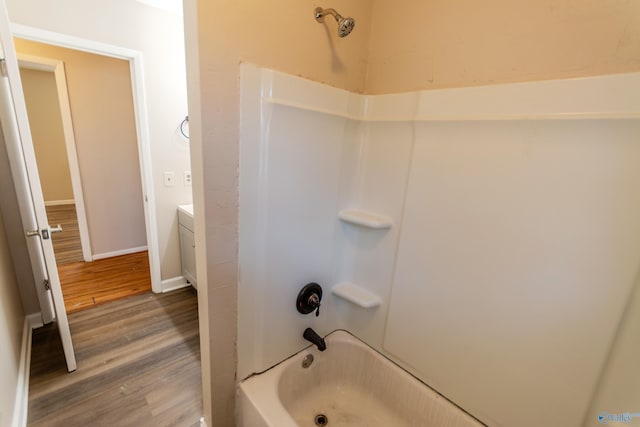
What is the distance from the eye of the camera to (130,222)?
329 cm

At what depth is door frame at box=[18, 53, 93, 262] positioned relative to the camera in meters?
2.54

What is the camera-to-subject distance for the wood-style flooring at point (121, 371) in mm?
1387

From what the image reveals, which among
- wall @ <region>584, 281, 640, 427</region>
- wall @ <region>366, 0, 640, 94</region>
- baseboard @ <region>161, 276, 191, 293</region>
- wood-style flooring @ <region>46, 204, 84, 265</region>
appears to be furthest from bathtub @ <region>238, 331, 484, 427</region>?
wood-style flooring @ <region>46, 204, 84, 265</region>

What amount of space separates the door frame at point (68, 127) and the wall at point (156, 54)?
49.3 inches

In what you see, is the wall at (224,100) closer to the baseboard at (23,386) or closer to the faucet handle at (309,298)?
the faucet handle at (309,298)

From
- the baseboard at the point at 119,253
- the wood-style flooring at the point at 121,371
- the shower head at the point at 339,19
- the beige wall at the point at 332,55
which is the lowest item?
the wood-style flooring at the point at 121,371

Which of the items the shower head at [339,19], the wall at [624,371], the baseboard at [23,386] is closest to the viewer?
the wall at [624,371]

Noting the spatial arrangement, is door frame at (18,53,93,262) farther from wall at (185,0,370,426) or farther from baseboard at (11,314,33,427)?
wall at (185,0,370,426)

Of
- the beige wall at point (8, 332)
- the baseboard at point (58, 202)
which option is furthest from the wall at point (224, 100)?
the baseboard at point (58, 202)

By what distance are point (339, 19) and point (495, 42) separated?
573 mm

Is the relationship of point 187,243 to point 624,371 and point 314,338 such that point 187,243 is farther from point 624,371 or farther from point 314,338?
point 624,371

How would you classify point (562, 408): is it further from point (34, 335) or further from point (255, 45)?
point (34, 335)

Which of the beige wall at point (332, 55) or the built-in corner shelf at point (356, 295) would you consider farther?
the built-in corner shelf at point (356, 295)

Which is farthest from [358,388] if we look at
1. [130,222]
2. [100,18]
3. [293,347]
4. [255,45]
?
[130,222]
